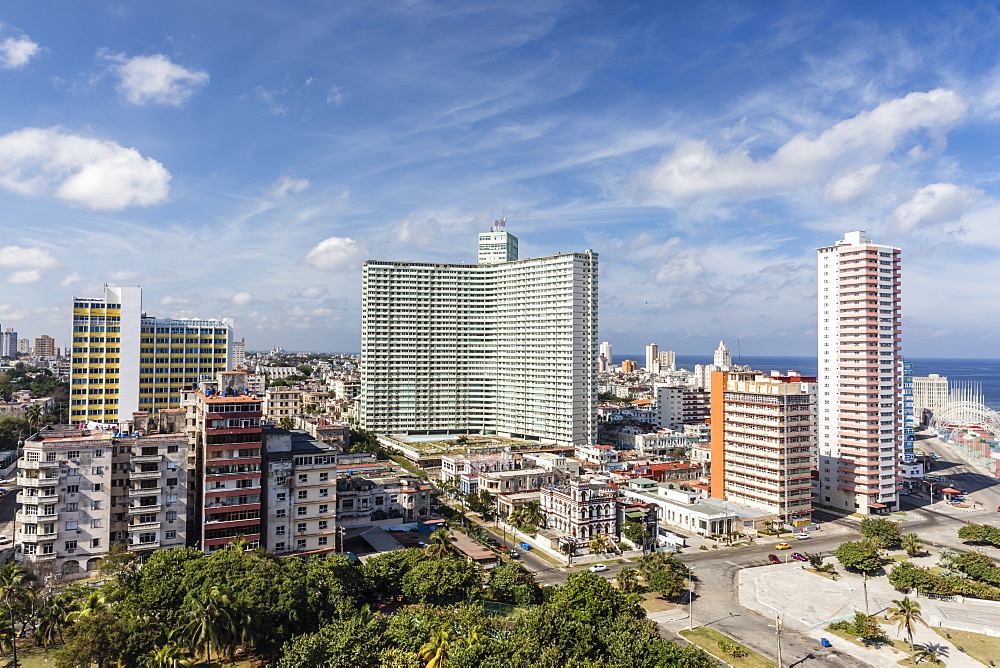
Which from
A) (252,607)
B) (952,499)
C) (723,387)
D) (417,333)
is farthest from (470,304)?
(252,607)

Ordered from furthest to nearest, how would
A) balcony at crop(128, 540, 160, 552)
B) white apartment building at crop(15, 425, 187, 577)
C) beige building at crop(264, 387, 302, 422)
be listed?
beige building at crop(264, 387, 302, 422) → balcony at crop(128, 540, 160, 552) → white apartment building at crop(15, 425, 187, 577)

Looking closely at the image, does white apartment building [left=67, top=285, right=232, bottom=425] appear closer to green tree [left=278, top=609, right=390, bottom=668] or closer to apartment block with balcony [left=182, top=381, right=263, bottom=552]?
apartment block with balcony [left=182, top=381, right=263, bottom=552]

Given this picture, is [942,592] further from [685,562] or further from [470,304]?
[470,304]

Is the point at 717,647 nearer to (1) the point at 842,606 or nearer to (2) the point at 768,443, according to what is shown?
(1) the point at 842,606

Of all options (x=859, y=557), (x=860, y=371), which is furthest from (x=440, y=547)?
(x=860, y=371)

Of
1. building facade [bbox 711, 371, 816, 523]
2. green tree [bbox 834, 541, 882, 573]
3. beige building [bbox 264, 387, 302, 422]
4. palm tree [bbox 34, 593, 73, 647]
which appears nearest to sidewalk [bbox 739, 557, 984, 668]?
green tree [bbox 834, 541, 882, 573]
